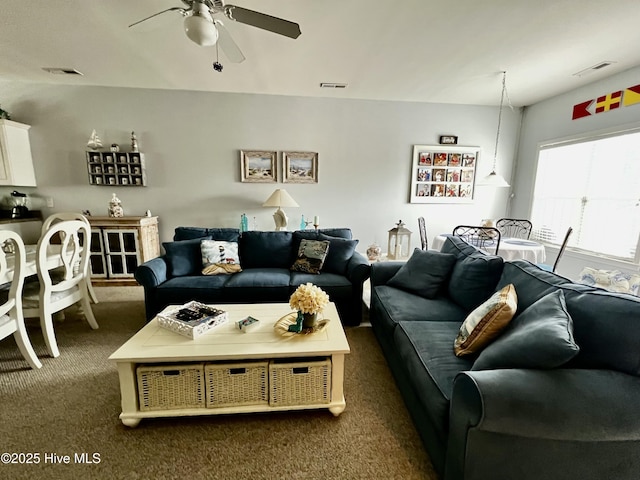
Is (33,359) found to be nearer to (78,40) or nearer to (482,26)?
(78,40)

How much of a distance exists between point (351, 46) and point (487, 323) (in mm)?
2559

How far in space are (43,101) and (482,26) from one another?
203 inches

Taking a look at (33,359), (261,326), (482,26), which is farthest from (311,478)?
(482,26)

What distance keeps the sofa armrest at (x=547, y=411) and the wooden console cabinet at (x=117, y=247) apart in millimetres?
3977

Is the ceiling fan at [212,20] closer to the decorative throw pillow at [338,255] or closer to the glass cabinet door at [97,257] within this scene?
the decorative throw pillow at [338,255]

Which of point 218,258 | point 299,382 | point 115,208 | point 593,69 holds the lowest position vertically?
point 299,382

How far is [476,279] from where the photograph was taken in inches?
76.1

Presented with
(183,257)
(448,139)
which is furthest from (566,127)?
(183,257)

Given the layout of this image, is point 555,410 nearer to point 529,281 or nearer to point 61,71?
point 529,281

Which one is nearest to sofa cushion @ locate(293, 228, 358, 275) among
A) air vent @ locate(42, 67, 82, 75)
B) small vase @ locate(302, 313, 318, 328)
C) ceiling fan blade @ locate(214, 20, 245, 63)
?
small vase @ locate(302, 313, 318, 328)

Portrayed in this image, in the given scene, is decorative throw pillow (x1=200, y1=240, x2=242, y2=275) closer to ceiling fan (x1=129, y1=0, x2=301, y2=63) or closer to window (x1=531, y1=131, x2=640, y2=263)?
ceiling fan (x1=129, y1=0, x2=301, y2=63)

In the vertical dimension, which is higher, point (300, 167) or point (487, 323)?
point (300, 167)

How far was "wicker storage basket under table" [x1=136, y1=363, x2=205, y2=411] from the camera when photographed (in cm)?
144

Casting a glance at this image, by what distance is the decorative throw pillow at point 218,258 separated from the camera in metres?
2.75
